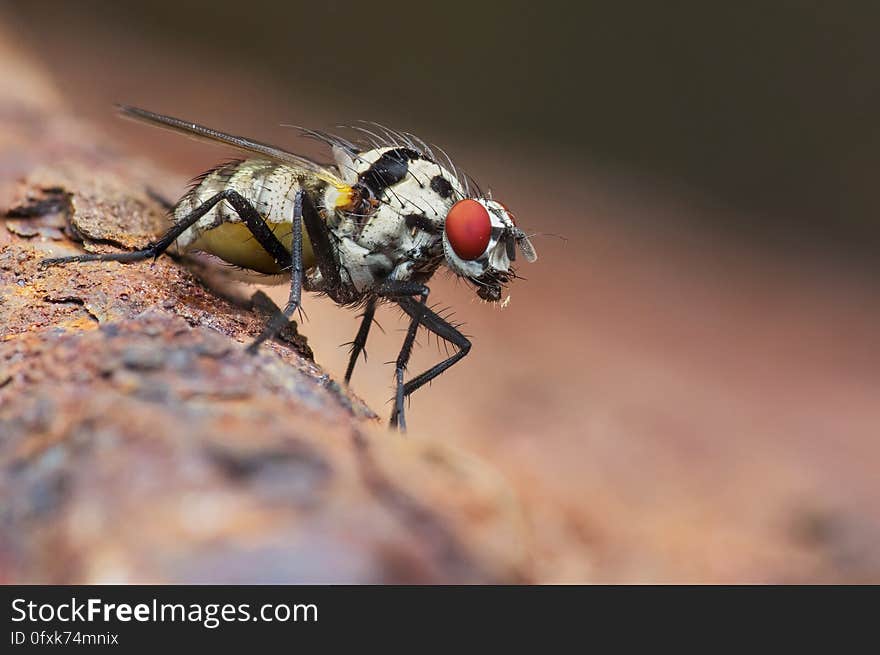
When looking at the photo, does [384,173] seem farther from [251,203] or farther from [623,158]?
[623,158]

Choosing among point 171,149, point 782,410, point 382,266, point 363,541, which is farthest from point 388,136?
point 171,149

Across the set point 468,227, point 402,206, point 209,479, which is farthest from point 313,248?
point 209,479

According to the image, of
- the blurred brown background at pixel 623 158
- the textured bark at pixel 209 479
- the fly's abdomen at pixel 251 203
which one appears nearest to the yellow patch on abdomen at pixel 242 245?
the fly's abdomen at pixel 251 203

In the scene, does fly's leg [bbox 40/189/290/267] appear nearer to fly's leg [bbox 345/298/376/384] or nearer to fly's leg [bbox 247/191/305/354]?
fly's leg [bbox 247/191/305/354]

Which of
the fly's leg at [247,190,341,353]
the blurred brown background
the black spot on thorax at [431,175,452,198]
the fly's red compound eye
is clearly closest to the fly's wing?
the fly's leg at [247,190,341,353]

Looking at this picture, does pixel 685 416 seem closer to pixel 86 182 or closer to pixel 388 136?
→ pixel 388 136

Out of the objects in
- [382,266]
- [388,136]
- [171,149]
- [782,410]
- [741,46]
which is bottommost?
[171,149]
